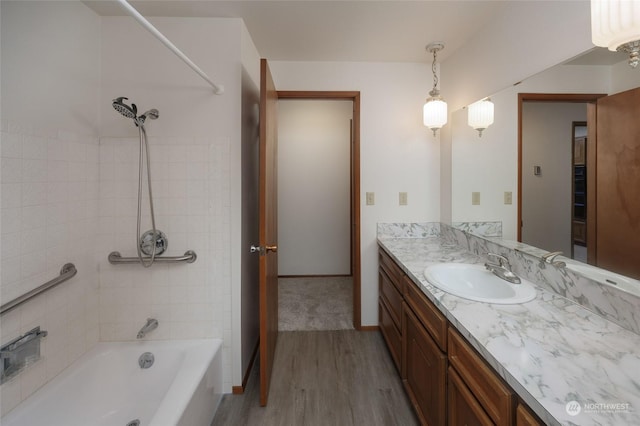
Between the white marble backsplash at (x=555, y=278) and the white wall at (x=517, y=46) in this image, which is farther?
the white wall at (x=517, y=46)

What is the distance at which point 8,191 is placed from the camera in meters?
1.14

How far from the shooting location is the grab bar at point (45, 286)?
3.59ft

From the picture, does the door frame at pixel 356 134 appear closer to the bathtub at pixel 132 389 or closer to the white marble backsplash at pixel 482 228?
the white marble backsplash at pixel 482 228

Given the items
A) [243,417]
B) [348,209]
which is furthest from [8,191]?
[348,209]

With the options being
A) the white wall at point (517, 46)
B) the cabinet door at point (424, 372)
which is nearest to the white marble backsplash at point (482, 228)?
the cabinet door at point (424, 372)

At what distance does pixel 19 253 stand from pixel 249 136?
4.36 ft

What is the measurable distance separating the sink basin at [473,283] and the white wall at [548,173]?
0.27 metres

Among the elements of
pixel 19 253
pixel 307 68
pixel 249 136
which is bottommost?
pixel 19 253

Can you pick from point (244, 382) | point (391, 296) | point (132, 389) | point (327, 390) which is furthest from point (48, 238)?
point (391, 296)

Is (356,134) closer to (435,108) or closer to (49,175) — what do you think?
(435,108)

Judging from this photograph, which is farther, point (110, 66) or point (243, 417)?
point (110, 66)

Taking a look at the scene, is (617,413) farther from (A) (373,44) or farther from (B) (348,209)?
(B) (348,209)

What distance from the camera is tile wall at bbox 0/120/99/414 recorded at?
1146mm

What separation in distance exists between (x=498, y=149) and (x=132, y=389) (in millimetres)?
2673
